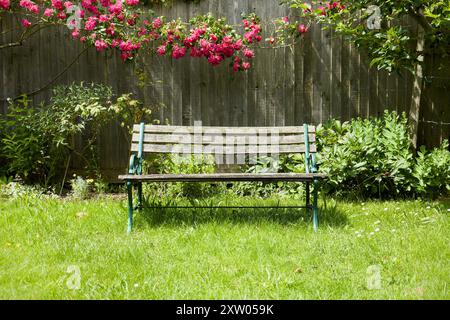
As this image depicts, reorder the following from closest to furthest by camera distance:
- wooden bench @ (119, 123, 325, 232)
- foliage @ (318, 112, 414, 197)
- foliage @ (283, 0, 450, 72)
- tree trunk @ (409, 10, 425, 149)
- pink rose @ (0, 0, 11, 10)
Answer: wooden bench @ (119, 123, 325, 232) < foliage @ (283, 0, 450, 72) < foliage @ (318, 112, 414, 197) < pink rose @ (0, 0, 11, 10) < tree trunk @ (409, 10, 425, 149)

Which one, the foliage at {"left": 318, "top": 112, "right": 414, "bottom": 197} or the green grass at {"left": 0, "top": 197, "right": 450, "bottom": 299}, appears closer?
the green grass at {"left": 0, "top": 197, "right": 450, "bottom": 299}

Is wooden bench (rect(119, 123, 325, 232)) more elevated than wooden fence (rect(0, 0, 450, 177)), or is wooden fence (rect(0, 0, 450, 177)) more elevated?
wooden fence (rect(0, 0, 450, 177))

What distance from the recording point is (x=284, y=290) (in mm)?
3051

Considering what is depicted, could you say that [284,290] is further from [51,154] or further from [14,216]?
[51,154]

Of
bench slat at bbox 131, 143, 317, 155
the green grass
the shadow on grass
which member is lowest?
the green grass

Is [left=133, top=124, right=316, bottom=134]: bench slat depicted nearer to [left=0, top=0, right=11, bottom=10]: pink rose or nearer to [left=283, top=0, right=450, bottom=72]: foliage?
[left=283, top=0, right=450, bottom=72]: foliage

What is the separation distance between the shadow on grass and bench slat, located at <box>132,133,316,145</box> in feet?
1.82

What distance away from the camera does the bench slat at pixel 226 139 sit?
16.0ft

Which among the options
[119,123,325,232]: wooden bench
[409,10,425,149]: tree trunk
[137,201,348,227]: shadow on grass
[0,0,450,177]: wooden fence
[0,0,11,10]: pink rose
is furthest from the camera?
[0,0,450,177]: wooden fence

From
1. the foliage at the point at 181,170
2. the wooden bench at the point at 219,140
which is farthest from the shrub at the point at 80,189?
the wooden bench at the point at 219,140

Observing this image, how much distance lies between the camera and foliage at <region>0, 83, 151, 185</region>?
5.68 m

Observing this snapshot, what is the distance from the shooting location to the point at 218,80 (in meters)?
6.16

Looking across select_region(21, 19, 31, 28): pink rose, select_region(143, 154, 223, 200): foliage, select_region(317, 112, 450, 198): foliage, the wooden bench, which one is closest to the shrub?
select_region(143, 154, 223, 200): foliage

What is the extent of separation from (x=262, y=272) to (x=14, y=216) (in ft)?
7.84
